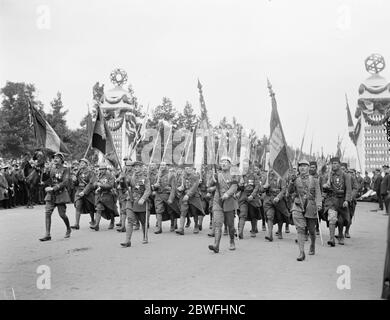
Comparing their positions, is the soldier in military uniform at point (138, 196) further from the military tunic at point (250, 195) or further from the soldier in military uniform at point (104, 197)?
the military tunic at point (250, 195)

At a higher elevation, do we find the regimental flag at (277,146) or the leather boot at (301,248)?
the regimental flag at (277,146)

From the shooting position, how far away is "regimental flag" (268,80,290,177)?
32.0 feet

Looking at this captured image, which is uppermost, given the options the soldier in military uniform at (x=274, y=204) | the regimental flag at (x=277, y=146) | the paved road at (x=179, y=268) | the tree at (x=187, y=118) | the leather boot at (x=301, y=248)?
the tree at (x=187, y=118)

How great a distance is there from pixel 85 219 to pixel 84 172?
8.21 feet

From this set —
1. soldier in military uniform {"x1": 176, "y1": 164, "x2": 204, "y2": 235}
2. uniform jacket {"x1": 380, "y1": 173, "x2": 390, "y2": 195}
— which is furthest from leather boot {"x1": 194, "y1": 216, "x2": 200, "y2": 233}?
uniform jacket {"x1": 380, "y1": 173, "x2": 390, "y2": 195}

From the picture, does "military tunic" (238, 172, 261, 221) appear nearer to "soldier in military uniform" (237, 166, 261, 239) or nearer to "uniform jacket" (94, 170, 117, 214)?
"soldier in military uniform" (237, 166, 261, 239)

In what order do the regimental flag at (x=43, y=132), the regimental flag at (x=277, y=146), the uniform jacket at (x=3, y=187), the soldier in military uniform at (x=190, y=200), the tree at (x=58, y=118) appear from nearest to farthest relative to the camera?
the regimental flag at (x=277, y=146) < the regimental flag at (x=43, y=132) < the soldier in military uniform at (x=190, y=200) < the uniform jacket at (x=3, y=187) < the tree at (x=58, y=118)

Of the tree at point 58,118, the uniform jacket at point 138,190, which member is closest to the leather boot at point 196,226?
the uniform jacket at point 138,190

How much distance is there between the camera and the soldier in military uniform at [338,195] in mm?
10573

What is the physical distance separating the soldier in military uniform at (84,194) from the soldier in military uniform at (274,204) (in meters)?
5.06

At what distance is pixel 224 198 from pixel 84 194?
523cm

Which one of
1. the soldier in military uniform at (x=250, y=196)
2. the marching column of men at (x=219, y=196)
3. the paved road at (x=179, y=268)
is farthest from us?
the soldier in military uniform at (x=250, y=196)

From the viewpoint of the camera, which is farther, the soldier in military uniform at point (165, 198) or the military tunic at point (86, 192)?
the military tunic at point (86, 192)

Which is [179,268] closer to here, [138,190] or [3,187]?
[138,190]
